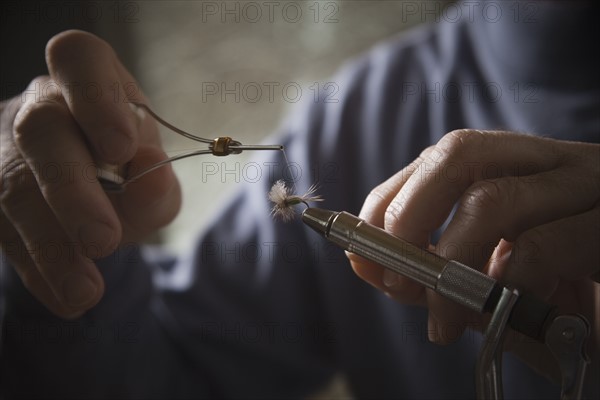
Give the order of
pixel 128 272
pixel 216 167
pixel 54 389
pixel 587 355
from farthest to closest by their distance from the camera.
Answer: pixel 216 167 < pixel 128 272 < pixel 54 389 < pixel 587 355

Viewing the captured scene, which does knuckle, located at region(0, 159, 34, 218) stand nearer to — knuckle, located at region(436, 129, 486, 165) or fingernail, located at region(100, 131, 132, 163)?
fingernail, located at region(100, 131, 132, 163)

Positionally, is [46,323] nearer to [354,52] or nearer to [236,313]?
[236,313]

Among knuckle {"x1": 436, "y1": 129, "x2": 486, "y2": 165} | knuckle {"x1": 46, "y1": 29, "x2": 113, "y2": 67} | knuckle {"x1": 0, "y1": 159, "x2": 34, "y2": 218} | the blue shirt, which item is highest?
knuckle {"x1": 46, "y1": 29, "x2": 113, "y2": 67}

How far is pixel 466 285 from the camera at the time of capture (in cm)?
26

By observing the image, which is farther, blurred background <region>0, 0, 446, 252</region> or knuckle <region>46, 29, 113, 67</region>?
blurred background <region>0, 0, 446, 252</region>

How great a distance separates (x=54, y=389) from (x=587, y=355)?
44 centimetres

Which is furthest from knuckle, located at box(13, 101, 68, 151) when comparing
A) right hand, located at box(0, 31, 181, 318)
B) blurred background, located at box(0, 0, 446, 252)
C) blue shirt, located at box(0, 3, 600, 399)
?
blurred background, located at box(0, 0, 446, 252)

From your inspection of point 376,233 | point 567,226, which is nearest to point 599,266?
point 567,226

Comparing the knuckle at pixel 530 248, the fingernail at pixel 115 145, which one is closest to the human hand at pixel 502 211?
the knuckle at pixel 530 248

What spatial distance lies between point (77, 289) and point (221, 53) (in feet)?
1.63

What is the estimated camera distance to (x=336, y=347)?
2.28ft

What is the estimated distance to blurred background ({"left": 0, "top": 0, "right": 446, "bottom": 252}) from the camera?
2.41ft

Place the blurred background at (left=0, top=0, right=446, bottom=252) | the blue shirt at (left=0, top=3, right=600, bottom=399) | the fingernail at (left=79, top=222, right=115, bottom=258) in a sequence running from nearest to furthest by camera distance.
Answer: the fingernail at (left=79, top=222, right=115, bottom=258), the blue shirt at (left=0, top=3, right=600, bottom=399), the blurred background at (left=0, top=0, right=446, bottom=252)

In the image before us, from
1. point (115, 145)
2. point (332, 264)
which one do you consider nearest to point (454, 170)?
point (115, 145)
